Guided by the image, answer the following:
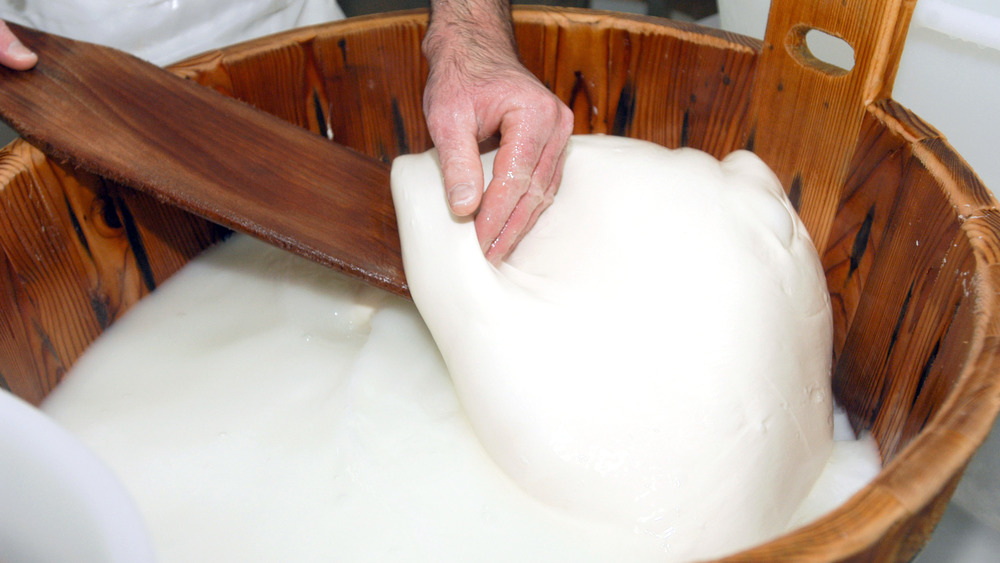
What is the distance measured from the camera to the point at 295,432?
2.91 feet

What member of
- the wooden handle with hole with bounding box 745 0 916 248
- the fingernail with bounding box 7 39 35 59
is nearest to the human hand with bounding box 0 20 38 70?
the fingernail with bounding box 7 39 35 59

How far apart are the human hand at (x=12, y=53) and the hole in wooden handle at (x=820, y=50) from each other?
0.98 metres

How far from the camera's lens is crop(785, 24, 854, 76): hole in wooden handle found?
3.10 feet

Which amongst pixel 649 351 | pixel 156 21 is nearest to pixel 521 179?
pixel 649 351

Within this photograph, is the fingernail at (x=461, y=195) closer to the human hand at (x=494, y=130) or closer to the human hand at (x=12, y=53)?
the human hand at (x=494, y=130)

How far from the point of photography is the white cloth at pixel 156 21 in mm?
1163

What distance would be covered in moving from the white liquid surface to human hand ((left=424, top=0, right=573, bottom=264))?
25cm

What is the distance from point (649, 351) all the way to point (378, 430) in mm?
362

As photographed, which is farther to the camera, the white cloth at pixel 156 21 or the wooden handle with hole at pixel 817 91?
the white cloth at pixel 156 21

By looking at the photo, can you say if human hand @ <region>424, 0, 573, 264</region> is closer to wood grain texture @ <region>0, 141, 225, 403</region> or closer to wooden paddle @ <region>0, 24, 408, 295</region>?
wooden paddle @ <region>0, 24, 408, 295</region>

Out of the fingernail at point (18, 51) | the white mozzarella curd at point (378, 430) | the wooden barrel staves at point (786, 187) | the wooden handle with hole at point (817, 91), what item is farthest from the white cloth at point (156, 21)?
the wooden handle with hole at point (817, 91)

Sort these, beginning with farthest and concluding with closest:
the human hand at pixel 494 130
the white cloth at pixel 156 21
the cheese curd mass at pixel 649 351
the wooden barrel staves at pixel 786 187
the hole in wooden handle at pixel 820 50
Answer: the white cloth at pixel 156 21
the hole in wooden handle at pixel 820 50
the human hand at pixel 494 130
the cheese curd mass at pixel 649 351
the wooden barrel staves at pixel 786 187

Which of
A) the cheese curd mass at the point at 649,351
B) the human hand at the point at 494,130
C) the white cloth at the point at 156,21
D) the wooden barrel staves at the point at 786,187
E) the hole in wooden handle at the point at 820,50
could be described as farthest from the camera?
the white cloth at the point at 156,21

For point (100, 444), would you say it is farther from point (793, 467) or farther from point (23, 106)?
point (793, 467)
